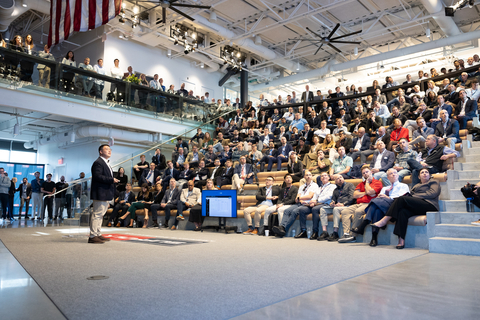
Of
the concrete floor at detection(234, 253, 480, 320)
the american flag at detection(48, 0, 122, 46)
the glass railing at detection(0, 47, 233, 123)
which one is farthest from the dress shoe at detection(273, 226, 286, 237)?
the glass railing at detection(0, 47, 233, 123)

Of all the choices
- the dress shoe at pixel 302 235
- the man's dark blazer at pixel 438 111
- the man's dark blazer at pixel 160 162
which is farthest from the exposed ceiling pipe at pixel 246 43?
the dress shoe at pixel 302 235

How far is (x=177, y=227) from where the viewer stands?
28.3 feet

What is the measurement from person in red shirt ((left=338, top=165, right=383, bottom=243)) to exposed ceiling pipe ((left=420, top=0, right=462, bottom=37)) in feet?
26.6

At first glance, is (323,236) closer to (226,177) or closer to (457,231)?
(457,231)

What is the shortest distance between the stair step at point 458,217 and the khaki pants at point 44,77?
399 inches

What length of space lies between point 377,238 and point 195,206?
13.9ft

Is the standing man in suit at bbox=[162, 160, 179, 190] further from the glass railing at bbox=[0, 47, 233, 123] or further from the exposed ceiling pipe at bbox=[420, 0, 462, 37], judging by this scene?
the exposed ceiling pipe at bbox=[420, 0, 462, 37]

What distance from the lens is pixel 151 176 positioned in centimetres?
1068

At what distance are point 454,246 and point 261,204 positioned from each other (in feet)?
12.7

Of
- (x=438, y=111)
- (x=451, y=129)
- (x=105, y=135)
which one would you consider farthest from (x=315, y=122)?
(x=105, y=135)

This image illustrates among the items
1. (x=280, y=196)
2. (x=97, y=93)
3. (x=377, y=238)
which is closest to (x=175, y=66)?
(x=97, y=93)

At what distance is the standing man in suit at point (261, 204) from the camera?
23.2ft

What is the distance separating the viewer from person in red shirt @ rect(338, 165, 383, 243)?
546 cm

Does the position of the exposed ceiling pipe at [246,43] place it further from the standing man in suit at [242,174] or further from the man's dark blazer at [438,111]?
the man's dark blazer at [438,111]
